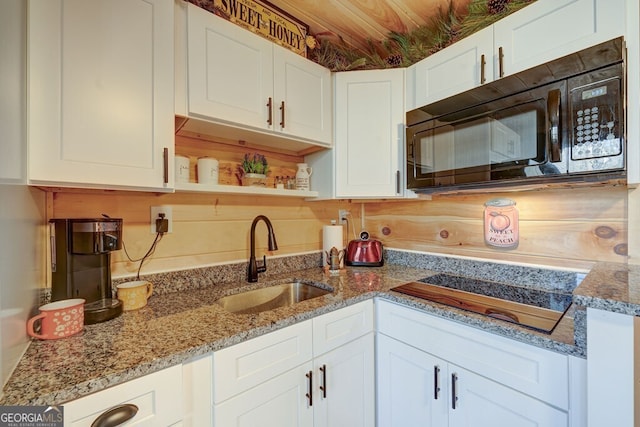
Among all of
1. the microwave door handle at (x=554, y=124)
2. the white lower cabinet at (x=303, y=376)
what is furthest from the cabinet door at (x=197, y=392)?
the microwave door handle at (x=554, y=124)

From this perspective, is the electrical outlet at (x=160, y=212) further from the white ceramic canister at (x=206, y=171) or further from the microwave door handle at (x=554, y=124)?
the microwave door handle at (x=554, y=124)

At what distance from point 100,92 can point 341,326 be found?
1201 mm

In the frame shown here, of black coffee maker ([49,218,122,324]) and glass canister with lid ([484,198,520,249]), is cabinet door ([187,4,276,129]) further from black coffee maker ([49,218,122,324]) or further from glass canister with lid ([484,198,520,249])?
glass canister with lid ([484,198,520,249])

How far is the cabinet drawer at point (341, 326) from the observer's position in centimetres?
112

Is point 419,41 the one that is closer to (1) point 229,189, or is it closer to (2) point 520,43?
(2) point 520,43

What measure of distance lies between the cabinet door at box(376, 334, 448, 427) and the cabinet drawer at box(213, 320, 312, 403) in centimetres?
43

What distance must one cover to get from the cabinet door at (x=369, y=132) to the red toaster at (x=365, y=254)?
0.39 meters

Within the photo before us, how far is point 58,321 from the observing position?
0.84m

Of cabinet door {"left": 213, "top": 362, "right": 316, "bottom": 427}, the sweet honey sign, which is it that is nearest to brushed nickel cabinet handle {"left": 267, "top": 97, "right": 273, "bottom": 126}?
the sweet honey sign

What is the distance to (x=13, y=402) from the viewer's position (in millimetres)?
570

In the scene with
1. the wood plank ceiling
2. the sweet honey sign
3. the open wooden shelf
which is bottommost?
the open wooden shelf

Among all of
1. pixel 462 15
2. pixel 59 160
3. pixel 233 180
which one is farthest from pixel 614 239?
pixel 59 160

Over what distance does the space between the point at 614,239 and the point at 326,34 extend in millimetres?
1751

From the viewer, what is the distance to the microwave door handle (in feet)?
3.33
